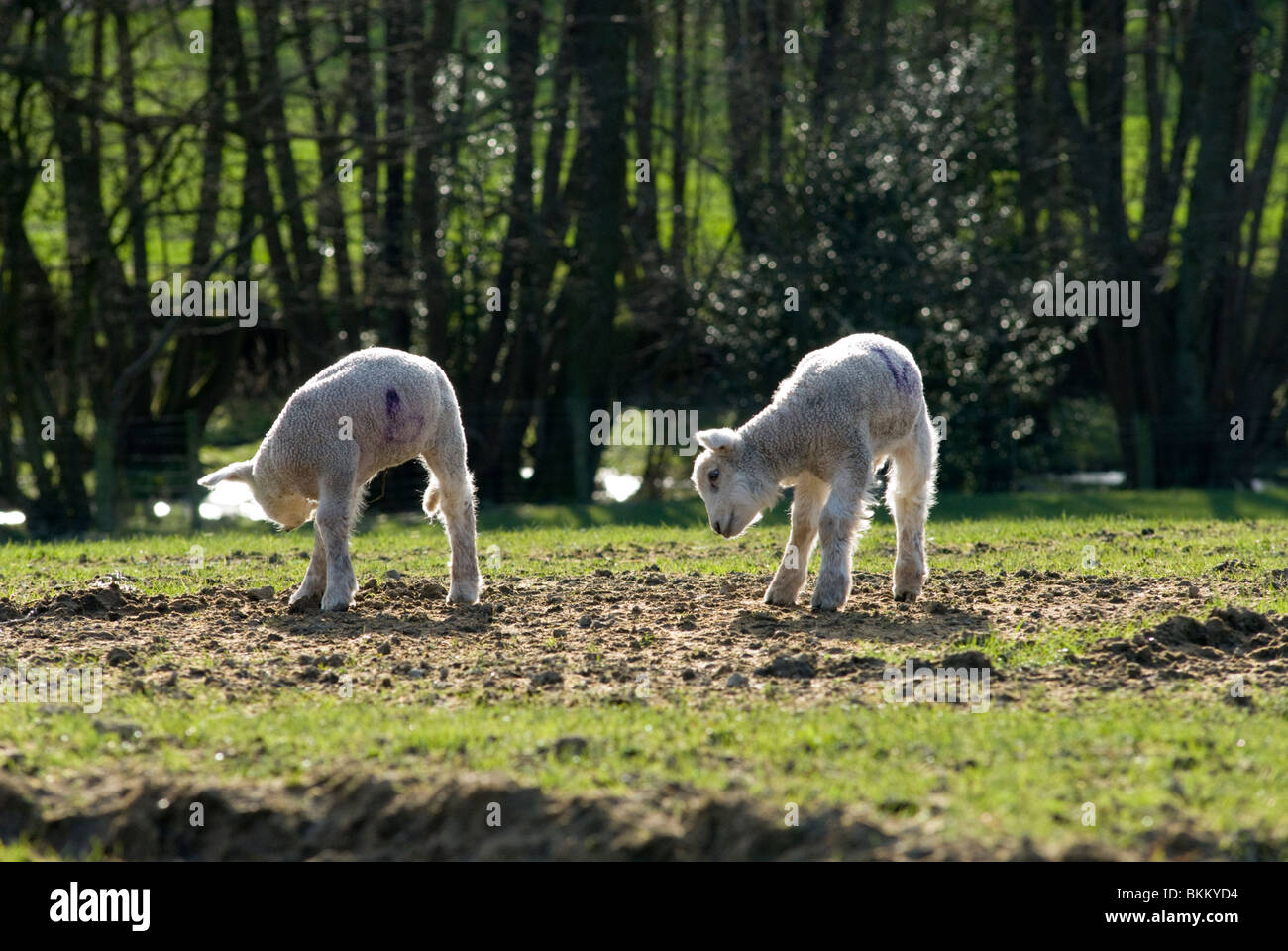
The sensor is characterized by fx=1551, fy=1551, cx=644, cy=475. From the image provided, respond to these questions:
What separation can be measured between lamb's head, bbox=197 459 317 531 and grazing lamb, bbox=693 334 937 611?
242 cm

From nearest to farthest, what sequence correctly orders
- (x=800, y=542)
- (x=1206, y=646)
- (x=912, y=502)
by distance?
(x=1206, y=646) → (x=800, y=542) → (x=912, y=502)

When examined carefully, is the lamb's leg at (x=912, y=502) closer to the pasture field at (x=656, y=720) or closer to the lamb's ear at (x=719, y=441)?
the pasture field at (x=656, y=720)

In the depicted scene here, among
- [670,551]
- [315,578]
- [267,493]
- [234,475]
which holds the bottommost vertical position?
[670,551]

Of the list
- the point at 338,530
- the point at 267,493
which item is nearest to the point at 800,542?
the point at 338,530

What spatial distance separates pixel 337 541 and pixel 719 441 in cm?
232

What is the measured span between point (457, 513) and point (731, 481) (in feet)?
5.94

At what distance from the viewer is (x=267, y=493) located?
9.20m

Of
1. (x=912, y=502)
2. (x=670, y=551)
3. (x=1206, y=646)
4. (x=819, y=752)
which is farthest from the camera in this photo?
(x=670, y=551)

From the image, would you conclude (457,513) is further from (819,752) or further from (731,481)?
(819,752)

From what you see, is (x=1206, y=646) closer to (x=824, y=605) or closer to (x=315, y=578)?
(x=824, y=605)

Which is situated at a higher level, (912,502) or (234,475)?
(234,475)

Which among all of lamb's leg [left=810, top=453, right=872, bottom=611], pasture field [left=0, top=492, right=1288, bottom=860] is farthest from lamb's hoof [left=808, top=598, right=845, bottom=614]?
pasture field [left=0, top=492, right=1288, bottom=860]

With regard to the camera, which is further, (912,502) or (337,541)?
(912,502)

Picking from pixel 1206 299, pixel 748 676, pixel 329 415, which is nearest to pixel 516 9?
pixel 1206 299
